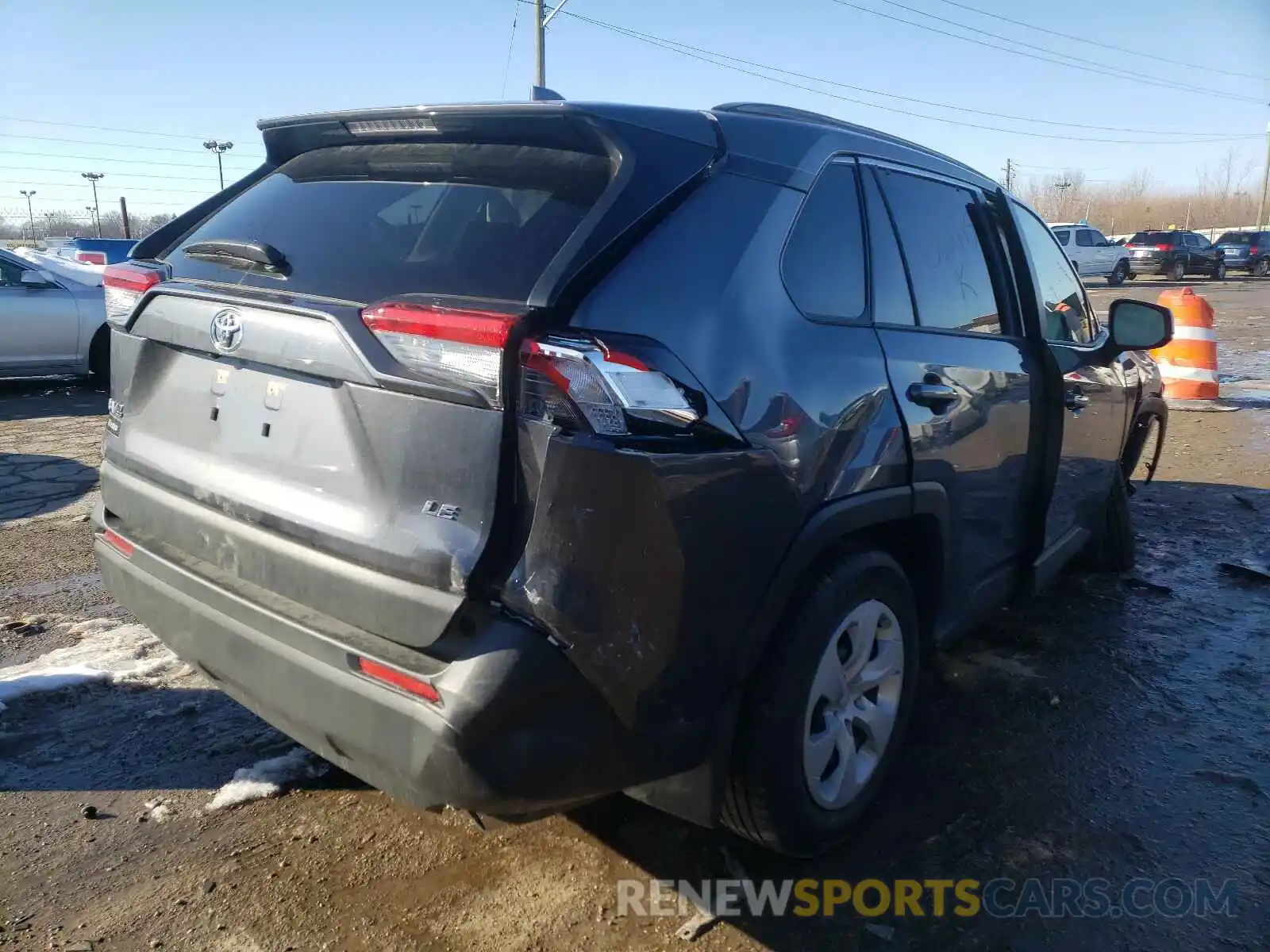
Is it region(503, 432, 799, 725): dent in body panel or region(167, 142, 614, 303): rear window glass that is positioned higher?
region(167, 142, 614, 303): rear window glass

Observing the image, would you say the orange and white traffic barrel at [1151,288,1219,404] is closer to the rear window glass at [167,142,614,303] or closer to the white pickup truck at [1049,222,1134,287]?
the rear window glass at [167,142,614,303]

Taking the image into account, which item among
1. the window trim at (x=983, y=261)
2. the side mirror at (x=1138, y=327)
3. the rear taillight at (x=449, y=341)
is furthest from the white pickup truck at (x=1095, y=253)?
the rear taillight at (x=449, y=341)

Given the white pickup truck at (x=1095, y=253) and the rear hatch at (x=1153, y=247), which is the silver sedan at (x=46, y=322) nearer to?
the white pickup truck at (x=1095, y=253)

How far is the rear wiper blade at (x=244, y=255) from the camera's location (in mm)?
2377

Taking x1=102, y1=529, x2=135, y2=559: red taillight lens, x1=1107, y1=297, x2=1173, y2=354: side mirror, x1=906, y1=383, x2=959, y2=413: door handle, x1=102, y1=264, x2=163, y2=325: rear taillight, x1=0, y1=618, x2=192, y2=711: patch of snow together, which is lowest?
x1=0, y1=618, x2=192, y2=711: patch of snow

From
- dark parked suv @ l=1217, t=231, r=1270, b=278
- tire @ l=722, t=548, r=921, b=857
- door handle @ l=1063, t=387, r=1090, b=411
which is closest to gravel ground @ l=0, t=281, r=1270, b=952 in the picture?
tire @ l=722, t=548, r=921, b=857

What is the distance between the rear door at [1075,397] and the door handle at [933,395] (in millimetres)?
1025

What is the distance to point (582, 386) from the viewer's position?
1880 mm

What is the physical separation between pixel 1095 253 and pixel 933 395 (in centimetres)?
3328

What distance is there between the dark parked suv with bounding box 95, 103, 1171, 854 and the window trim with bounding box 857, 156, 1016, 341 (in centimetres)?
4

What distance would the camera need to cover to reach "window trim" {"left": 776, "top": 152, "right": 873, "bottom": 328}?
237 centimetres

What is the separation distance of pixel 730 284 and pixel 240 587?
133cm

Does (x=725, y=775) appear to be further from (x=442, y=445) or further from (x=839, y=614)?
(x=442, y=445)

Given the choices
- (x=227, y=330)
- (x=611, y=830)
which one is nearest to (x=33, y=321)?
(x=227, y=330)
